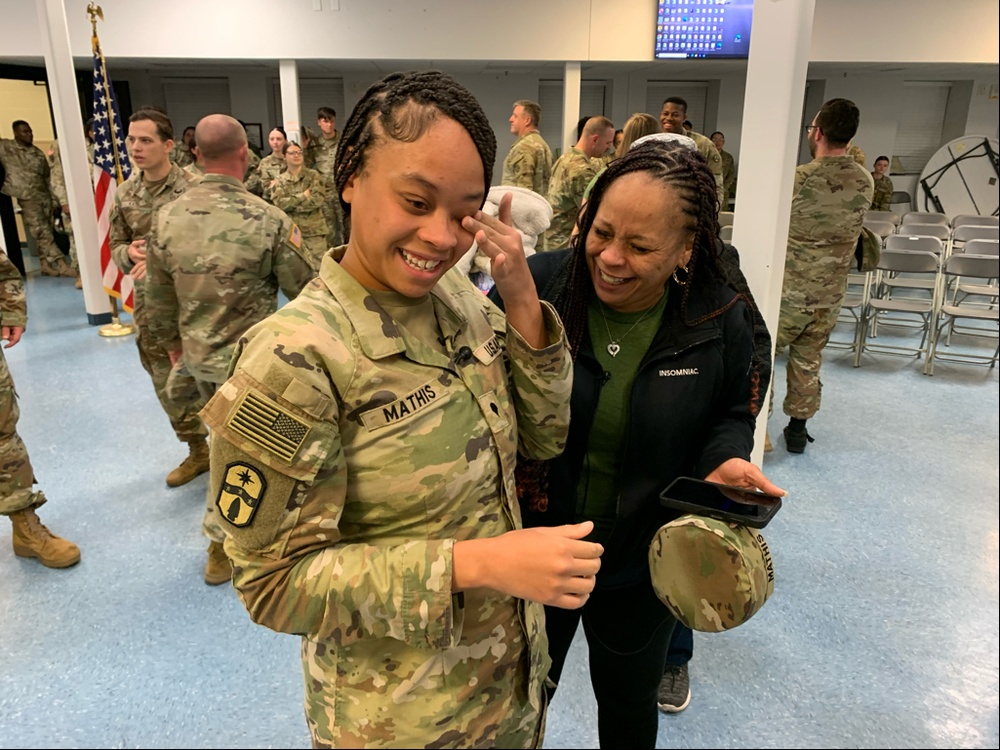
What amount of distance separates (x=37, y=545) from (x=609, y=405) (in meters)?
2.50

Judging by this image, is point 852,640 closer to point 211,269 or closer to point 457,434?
point 457,434

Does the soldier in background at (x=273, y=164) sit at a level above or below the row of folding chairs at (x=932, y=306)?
above

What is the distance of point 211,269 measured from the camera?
2424 mm

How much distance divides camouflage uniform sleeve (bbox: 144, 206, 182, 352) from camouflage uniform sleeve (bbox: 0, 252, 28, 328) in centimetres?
44

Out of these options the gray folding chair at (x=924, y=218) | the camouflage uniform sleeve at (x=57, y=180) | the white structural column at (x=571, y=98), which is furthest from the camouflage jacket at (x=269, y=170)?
the gray folding chair at (x=924, y=218)

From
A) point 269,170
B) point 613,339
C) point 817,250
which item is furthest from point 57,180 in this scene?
point 613,339

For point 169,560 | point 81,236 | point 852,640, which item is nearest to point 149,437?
point 169,560

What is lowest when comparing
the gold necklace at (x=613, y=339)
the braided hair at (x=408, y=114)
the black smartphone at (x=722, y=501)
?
the black smartphone at (x=722, y=501)

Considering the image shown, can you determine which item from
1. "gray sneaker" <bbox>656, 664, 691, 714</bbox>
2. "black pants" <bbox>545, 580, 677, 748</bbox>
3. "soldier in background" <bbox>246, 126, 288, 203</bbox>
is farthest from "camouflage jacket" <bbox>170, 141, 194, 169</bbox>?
"black pants" <bbox>545, 580, 677, 748</bbox>

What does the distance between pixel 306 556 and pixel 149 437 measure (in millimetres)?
3456

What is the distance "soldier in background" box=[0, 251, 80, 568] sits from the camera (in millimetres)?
2492

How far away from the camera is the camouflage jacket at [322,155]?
24.5 ft

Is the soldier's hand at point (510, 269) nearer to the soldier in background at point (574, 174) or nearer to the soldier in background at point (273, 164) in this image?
the soldier in background at point (574, 174)

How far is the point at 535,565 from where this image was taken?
0.77 m
